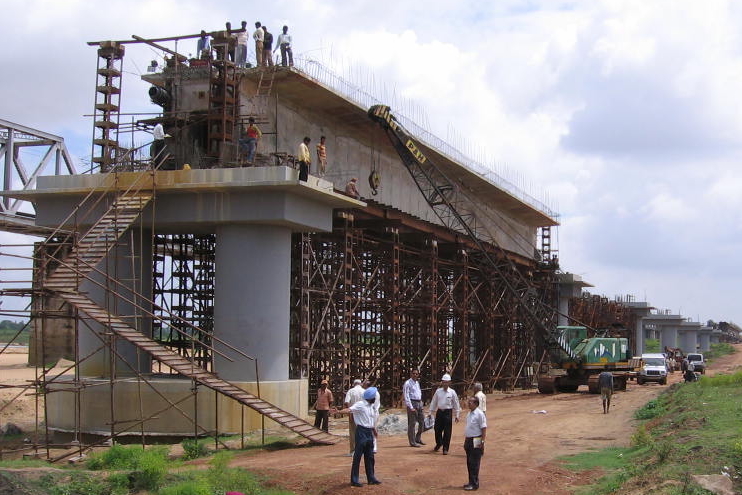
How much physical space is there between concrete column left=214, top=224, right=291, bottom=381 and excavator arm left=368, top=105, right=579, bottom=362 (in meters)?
8.58

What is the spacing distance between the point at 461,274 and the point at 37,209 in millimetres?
21699

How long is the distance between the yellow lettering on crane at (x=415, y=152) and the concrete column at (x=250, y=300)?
10.5 meters

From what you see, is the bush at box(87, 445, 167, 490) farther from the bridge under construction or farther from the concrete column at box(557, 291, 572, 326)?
the concrete column at box(557, 291, 572, 326)

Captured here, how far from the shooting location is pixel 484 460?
19406 mm

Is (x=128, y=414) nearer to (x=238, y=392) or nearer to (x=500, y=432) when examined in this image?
(x=238, y=392)

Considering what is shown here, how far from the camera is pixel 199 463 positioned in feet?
62.2

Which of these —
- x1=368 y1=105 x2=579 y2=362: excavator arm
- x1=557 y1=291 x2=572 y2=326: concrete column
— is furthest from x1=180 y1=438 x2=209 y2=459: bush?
x1=557 y1=291 x2=572 y2=326: concrete column

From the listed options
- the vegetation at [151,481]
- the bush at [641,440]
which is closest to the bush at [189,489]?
the vegetation at [151,481]

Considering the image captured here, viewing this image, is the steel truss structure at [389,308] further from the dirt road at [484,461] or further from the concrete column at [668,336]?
the concrete column at [668,336]

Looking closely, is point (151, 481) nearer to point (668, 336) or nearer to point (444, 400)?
point (444, 400)

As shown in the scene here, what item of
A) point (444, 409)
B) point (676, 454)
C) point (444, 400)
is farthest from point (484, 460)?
point (676, 454)

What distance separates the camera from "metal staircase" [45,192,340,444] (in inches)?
831

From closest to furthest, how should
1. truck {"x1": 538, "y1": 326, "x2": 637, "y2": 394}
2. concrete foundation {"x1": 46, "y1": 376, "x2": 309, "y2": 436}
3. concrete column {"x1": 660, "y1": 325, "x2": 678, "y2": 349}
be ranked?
concrete foundation {"x1": 46, "y1": 376, "x2": 309, "y2": 436}, truck {"x1": 538, "y1": 326, "x2": 637, "y2": 394}, concrete column {"x1": 660, "y1": 325, "x2": 678, "y2": 349}

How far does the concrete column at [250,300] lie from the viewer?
24969 mm
